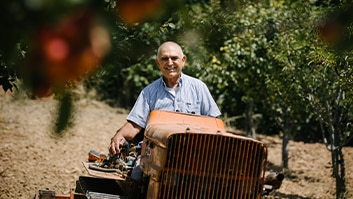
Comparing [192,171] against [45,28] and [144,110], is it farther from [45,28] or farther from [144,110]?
[45,28]

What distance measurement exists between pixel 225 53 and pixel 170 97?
608cm

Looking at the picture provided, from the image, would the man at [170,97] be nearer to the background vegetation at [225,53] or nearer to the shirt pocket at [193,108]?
the shirt pocket at [193,108]

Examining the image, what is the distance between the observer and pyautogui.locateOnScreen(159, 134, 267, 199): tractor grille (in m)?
3.72

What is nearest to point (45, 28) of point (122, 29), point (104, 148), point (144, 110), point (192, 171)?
point (122, 29)

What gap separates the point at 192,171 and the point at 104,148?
6967 millimetres

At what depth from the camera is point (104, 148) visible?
→ 416 inches

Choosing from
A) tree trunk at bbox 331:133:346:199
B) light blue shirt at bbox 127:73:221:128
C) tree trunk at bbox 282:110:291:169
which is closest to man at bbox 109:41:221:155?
light blue shirt at bbox 127:73:221:128

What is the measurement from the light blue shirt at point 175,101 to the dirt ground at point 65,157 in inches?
37.6

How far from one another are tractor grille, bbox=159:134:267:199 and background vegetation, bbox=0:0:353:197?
632 mm

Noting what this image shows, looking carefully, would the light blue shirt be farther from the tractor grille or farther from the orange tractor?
the tractor grille

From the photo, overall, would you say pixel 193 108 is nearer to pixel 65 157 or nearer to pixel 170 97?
pixel 170 97

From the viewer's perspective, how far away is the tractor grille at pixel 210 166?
12.2ft

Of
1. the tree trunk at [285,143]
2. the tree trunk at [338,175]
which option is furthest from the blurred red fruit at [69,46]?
the tree trunk at [285,143]

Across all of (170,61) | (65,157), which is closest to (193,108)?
(170,61)
